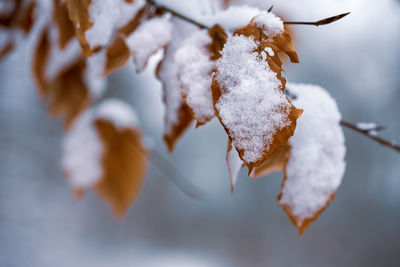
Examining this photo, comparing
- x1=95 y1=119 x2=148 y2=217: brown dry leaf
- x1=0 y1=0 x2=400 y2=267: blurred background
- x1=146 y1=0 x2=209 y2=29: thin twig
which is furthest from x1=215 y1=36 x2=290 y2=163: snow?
x1=0 y1=0 x2=400 y2=267: blurred background

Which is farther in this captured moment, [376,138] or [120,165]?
[120,165]

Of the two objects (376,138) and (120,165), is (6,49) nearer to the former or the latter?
(120,165)

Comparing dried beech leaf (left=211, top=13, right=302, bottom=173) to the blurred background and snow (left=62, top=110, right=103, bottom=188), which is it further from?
the blurred background

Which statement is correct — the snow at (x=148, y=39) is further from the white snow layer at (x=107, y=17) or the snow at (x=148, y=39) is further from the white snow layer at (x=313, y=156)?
the white snow layer at (x=313, y=156)

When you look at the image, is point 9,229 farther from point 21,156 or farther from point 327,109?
point 327,109

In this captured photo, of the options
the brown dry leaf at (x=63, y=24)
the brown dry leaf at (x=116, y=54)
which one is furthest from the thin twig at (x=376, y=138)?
the brown dry leaf at (x=63, y=24)

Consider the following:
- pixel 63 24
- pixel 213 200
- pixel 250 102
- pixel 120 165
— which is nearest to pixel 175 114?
pixel 250 102

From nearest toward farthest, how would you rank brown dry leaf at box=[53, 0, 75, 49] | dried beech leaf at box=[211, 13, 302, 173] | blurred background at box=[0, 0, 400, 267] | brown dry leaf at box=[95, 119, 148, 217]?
dried beech leaf at box=[211, 13, 302, 173], brown dry leaf at box=[53, 0, 75, 49], brown dry leaf at box=[95, 119, 148, 217], blurred background at box=[0, 0, 400, 267]
